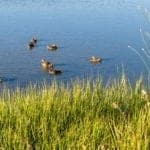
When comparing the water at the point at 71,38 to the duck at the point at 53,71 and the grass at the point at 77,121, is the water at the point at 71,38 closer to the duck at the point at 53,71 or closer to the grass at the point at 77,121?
the duck at the point at 53,71

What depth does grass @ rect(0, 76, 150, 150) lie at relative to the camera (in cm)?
420

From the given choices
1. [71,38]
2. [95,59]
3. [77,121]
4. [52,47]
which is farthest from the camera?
[71,38]

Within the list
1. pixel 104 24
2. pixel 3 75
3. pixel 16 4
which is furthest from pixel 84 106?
pixel 16 4

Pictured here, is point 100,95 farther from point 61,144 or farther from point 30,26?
point 30,26

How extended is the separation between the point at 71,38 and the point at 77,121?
39.1ft

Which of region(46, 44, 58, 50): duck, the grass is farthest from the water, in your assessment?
the grass

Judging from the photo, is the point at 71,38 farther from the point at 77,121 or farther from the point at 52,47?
the point at 77,121

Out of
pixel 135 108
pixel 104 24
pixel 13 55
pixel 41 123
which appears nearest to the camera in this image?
pixel 41 123

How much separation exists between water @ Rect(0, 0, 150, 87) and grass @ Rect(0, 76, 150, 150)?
6006 millimetres

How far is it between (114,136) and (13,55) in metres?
11.2

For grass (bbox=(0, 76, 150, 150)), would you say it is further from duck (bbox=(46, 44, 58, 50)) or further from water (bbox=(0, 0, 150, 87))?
duck (bbox=(46, 44, 58, 50))

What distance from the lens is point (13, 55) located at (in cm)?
1516

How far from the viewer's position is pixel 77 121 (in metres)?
5.02

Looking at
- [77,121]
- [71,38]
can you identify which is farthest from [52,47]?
[77,121]
